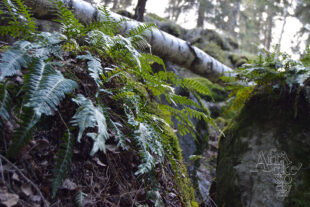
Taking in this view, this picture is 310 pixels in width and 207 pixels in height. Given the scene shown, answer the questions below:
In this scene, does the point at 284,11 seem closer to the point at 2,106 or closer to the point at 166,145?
the point at 166,145

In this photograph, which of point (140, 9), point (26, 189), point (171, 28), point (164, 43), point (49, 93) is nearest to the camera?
point (26, 189)

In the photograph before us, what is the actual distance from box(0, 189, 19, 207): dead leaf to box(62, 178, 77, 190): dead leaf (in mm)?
260

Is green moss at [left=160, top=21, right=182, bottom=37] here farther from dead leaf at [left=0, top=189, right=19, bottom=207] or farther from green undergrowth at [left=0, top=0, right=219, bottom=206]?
dead leaf at [left=0, top=189, right=19, bottom=207]

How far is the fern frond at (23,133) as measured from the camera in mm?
1084

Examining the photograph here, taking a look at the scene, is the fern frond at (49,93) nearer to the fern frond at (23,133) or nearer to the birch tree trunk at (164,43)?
the fern frond at (23,133)

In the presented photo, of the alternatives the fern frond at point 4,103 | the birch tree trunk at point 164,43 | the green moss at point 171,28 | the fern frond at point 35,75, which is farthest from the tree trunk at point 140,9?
the green moss at point 171,28

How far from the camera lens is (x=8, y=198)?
989mm

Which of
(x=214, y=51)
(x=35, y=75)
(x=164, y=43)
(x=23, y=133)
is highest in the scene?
(x=214, y=51)

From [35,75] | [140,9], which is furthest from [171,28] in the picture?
[35,75]

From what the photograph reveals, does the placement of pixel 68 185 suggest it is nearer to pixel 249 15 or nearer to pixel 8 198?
pixel 8 198

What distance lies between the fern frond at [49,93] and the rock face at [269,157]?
259 cm

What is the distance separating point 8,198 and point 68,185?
321 millimetres

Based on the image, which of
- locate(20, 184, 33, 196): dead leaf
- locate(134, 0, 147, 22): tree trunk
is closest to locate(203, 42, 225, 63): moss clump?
locate(134, 0, 147, 22): tree trunk

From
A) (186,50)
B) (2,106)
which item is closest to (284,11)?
(186,50)
